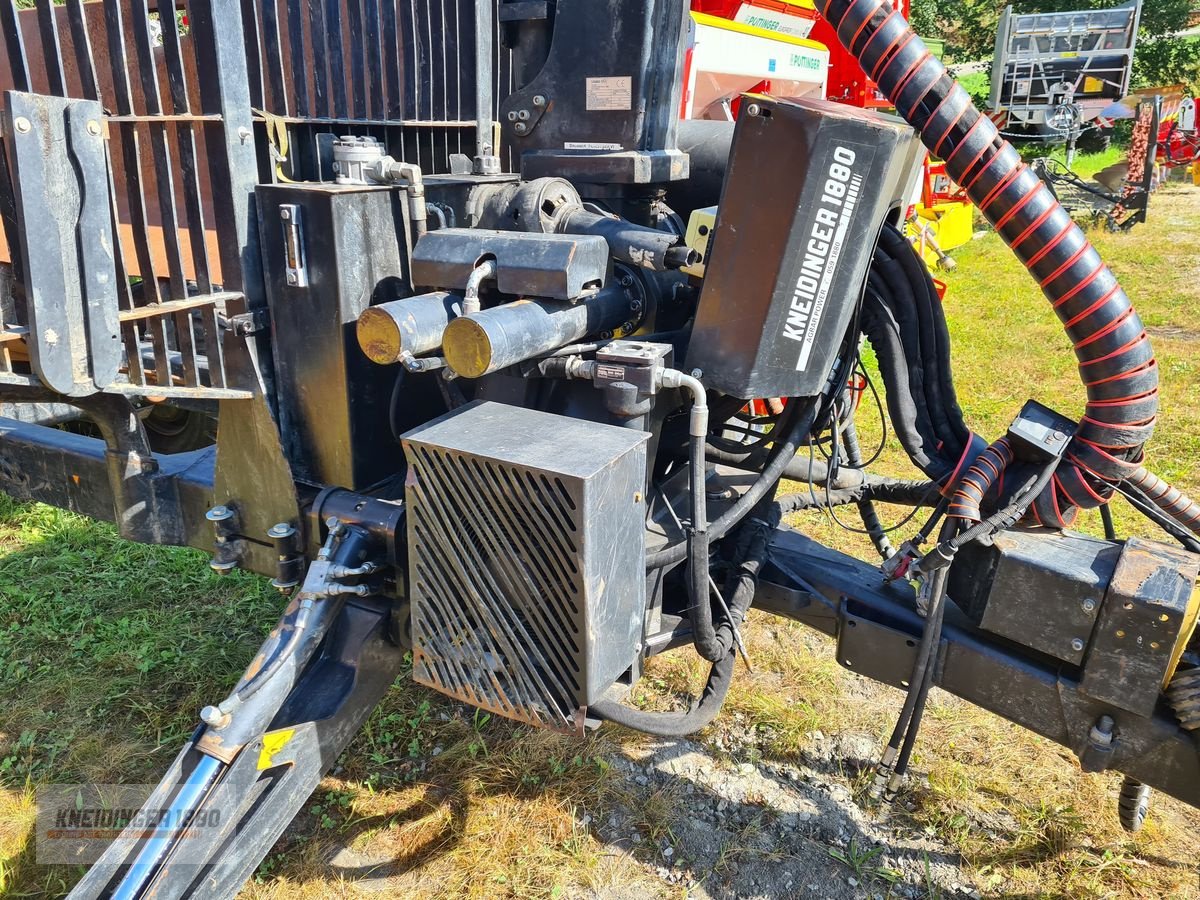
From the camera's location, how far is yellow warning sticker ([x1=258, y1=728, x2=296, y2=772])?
1.79 meters

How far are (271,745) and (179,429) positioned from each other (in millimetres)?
1816

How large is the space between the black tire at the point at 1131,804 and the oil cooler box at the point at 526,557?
126 centimetres

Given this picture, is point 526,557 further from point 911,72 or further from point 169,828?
point 911,72

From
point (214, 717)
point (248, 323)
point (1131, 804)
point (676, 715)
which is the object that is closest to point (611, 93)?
point (248, 323)

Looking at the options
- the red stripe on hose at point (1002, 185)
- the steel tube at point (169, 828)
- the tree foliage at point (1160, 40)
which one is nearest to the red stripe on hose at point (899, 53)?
the red stripe on hose at point (1002, 185)

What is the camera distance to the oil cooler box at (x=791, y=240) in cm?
166

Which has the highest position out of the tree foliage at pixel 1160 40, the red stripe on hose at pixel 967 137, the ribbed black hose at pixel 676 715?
the tree foliage at pixel 1160 40

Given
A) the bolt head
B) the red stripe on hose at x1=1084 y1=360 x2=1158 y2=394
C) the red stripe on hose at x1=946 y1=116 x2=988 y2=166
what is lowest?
the bolt head

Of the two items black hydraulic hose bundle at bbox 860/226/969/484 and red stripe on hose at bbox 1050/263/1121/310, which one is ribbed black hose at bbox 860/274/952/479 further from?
red stripe on hose at bbox 1050/263/1121/310

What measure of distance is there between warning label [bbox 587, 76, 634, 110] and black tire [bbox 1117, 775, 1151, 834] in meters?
1.99

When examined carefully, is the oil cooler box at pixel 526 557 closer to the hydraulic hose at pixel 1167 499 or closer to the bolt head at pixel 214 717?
the bolt head at pixel 214 717

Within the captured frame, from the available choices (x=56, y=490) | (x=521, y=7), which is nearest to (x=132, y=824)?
(x=56, y=490)

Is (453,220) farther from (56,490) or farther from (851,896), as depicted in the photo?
(851,896)

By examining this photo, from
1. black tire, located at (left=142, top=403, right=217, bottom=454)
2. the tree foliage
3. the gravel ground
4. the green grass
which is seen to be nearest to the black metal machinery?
the green grass
